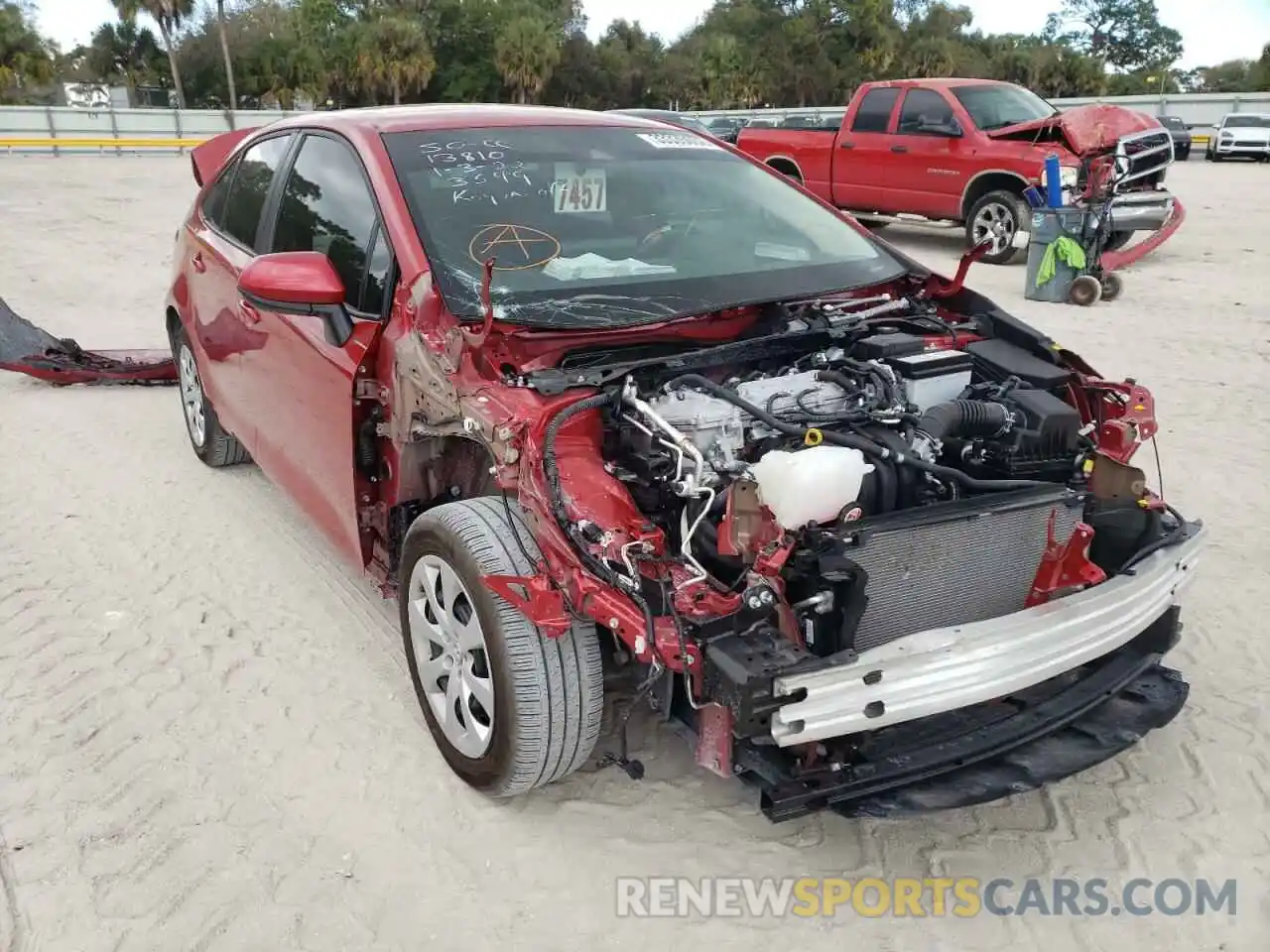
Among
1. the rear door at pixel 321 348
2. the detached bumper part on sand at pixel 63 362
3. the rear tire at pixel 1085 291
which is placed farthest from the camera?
the rear tire at pixel 1085 291

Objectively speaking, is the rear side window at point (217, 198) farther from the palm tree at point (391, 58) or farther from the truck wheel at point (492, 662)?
the palm tree at point (391, 58)

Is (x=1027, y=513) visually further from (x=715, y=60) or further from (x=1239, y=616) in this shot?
(x=715, y=60)

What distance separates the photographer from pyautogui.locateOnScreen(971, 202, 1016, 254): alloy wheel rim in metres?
11.1

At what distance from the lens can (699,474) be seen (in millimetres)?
2549

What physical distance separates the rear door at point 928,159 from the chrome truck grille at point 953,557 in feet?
31.5

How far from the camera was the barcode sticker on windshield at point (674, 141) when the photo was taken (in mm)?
4047

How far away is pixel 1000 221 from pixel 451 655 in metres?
10.0

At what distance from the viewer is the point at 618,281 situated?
3248 millimetres

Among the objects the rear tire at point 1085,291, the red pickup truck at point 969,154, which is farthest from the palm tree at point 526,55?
the rear tire at point 1085,291

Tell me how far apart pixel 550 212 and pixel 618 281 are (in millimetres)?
447

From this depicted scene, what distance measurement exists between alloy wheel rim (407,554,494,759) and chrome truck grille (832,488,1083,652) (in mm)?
1024

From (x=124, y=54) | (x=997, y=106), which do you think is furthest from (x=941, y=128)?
(x=124, y=54)

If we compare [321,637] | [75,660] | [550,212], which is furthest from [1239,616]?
[75,660]

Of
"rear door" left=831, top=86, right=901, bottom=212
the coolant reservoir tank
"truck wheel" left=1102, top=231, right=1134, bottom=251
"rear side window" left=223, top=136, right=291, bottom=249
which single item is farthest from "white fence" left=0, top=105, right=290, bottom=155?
the coolant reservoir tank
